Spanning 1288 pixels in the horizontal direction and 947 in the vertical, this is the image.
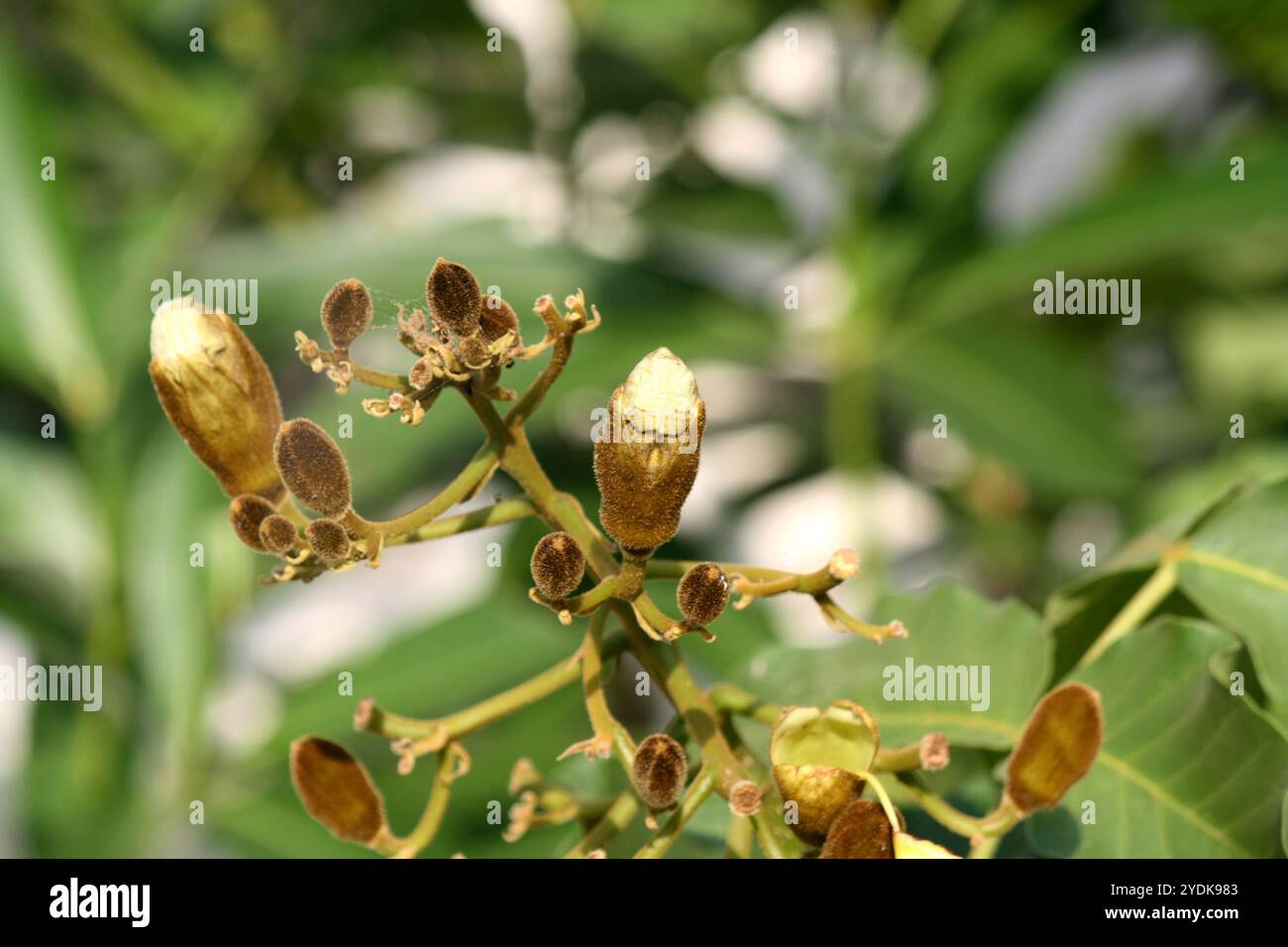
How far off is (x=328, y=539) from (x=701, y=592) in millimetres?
102

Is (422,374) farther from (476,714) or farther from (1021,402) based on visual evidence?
(1021,402)

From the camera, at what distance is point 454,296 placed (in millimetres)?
347

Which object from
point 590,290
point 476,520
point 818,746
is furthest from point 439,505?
point 590,290

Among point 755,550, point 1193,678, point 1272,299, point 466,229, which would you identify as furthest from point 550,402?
point 1272,299

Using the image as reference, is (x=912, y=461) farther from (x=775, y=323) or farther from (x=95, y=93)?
(x=95, y=93)

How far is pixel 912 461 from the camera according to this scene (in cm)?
138

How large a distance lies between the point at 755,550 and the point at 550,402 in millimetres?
461

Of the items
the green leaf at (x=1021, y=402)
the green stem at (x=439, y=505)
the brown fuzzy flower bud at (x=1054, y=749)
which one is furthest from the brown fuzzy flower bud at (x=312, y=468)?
the green leaf at (x=1021, y=402)

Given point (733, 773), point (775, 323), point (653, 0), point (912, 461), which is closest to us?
point (733, 773)

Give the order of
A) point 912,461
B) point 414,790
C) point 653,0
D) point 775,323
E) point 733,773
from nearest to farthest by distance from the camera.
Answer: point 733,773, point 414,790, point 653,0, point 775,323, point 912,461

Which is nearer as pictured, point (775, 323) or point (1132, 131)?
point (775, 323)

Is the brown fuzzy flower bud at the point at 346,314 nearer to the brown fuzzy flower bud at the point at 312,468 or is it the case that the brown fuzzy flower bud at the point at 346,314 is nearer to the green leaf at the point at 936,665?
the brown fuzzy flower bud at the point at 312,468

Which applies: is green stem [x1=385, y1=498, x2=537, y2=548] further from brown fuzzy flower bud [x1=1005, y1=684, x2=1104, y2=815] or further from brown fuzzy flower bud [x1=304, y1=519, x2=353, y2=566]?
brown fuzzy flower bud [x1=1005, y1=684, x2=1104, y2=815]

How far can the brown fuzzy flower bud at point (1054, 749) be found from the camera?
1.30 ft
